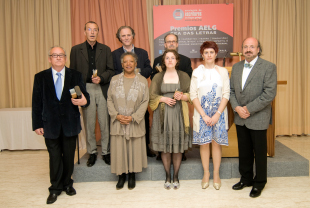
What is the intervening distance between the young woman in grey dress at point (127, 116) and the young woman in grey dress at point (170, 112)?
152 mm

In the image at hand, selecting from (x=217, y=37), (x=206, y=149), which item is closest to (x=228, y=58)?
(x=217, y=37)

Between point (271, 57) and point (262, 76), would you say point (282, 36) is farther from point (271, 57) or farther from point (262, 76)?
point (262, 76)

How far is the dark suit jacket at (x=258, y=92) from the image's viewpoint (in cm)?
256

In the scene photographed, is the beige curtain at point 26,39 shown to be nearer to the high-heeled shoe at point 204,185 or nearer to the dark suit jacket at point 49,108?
the dark suit jacket at point 49,108

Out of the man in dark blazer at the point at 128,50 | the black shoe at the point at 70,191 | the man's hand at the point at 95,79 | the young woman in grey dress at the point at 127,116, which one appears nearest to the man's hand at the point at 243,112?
the young woman in grey dress at the point at 127,116

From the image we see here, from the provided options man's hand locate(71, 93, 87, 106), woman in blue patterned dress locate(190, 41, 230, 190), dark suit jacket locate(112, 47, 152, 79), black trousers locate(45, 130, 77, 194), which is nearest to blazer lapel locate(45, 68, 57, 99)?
man's hand locate(71, 93, 87, 106)

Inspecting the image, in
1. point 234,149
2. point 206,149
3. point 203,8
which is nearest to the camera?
point 206,149

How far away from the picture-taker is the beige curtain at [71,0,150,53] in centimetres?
479

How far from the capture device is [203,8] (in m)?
4.73

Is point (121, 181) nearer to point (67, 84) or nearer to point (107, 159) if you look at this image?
point (107, 159)

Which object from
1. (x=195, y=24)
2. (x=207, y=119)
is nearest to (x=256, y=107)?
(x=207, y=119)

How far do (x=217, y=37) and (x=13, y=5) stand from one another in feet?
12.9

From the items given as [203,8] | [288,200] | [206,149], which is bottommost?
[288,200]

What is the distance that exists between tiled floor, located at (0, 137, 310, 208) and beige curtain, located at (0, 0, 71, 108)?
2.20 m
